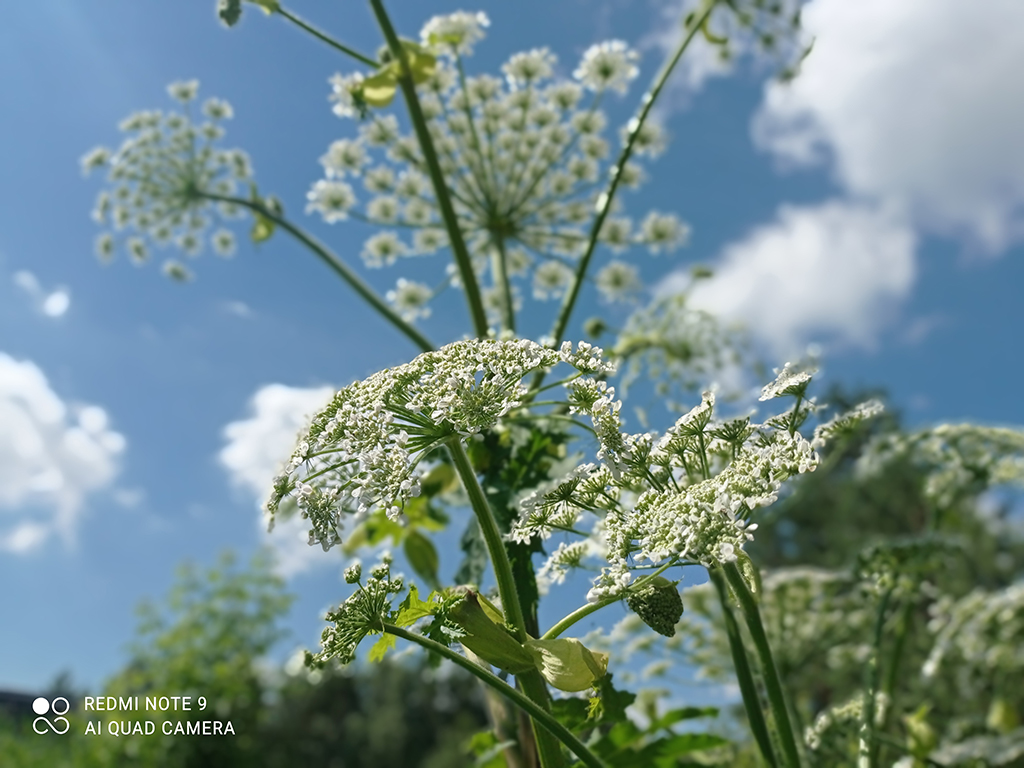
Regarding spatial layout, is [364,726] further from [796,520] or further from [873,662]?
[873,662]

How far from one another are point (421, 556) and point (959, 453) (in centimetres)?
159

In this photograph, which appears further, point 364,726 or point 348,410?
point 364,726

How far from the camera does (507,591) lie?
0.75 meters

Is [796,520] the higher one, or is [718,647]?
[796,520]

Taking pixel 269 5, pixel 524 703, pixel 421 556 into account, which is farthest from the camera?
pixel 421 556

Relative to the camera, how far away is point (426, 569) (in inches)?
74.9

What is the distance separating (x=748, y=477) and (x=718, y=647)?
2.95 meters

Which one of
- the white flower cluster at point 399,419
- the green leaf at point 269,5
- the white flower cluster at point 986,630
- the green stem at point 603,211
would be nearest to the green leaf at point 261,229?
the green leaf at point 269,5

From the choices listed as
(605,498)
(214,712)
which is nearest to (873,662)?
(605,498)

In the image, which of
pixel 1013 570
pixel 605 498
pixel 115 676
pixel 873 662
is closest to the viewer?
pixel 605 498

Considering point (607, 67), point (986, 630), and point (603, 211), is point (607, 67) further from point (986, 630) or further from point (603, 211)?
point (986, 630)

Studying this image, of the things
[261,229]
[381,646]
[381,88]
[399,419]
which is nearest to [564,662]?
[381,646]

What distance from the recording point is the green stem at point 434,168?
169 cm

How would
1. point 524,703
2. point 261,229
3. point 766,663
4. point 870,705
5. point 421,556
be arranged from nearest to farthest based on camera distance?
point 524,703
point 766,663
point 870,705
point 421,556
point 261,229
